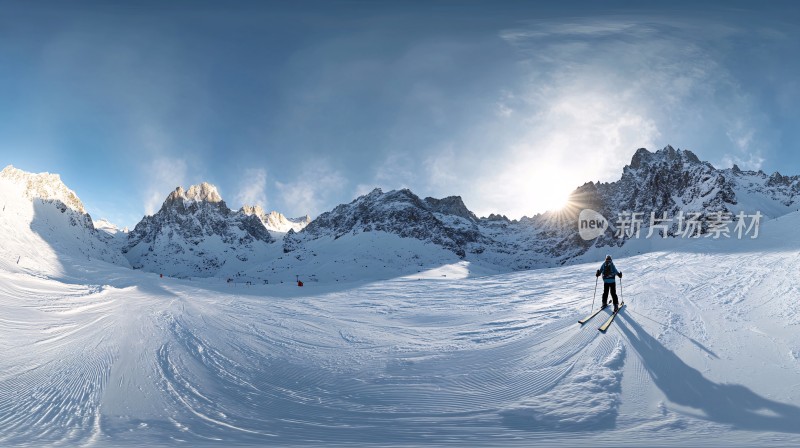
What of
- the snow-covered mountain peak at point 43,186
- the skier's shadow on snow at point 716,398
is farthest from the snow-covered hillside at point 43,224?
the skier's shadow on snow at point 716,398

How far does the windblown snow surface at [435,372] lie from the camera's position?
23.3 feet

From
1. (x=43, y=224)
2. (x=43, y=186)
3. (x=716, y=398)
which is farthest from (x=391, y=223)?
(x=716, y=398)

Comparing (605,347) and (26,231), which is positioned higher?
(605,347)

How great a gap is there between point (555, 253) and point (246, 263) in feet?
492

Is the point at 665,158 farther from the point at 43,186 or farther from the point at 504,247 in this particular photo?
the point at 43,186

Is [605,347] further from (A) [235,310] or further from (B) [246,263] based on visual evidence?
(B) [246,263]

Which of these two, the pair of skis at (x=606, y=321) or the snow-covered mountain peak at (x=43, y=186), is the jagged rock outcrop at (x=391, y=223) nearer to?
the snow-covered mountain peak at (x=43, y=186)

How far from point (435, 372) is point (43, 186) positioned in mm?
150317

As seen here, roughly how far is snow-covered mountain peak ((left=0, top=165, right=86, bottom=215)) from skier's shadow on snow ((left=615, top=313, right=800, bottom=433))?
142m

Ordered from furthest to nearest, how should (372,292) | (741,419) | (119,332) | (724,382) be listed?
(372,292) < (119,332) < (724,382) < (741,419)

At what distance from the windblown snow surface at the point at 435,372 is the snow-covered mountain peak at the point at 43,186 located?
124 metres

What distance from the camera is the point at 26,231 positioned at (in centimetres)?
8131

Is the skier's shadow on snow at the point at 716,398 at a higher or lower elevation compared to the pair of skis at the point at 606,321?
lower

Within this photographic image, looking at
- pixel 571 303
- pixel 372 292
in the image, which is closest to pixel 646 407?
pixel 571 303
